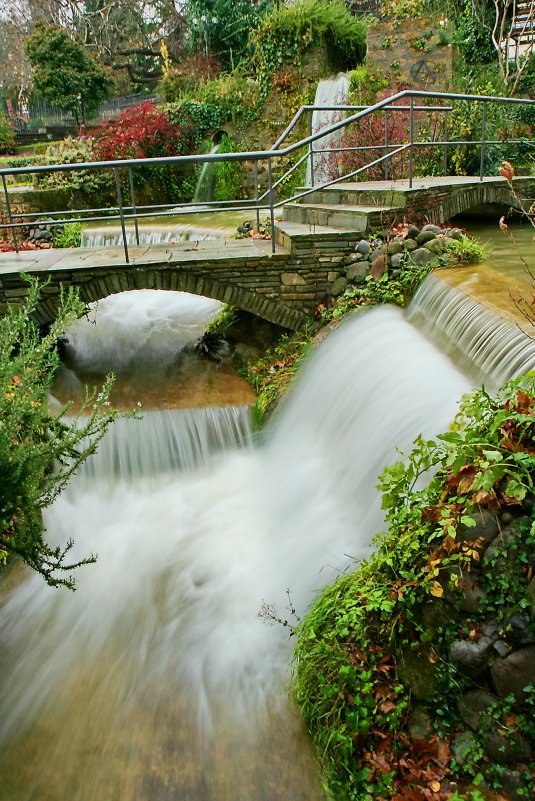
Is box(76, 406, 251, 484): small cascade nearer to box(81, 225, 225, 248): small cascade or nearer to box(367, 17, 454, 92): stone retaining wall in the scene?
box(81, 225, 225, 248): small cascade

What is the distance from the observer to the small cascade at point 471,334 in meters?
4.55

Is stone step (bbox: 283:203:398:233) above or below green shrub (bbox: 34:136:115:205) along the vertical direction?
above

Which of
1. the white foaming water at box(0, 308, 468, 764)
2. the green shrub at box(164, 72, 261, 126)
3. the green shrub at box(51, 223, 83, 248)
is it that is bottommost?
the white foaming water at box(0, 308, 468, 764)

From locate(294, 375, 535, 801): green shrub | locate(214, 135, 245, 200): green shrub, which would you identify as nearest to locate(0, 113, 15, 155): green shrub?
locate(214, 135, 245, 200): green shrub

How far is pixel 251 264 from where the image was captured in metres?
7.27

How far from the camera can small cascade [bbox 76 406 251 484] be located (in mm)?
6266

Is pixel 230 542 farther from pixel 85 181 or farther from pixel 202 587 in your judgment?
pixel 85 181

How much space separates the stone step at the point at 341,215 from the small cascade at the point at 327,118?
3.54m

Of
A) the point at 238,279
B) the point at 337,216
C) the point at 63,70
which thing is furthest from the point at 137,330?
the point at 63,70

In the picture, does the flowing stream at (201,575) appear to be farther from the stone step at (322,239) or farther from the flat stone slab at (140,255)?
the flat stone slab at (140,255)

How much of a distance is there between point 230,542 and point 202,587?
540 mm

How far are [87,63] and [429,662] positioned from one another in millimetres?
22979

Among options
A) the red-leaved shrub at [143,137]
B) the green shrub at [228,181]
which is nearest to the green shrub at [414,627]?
the green shrub at [228,181]

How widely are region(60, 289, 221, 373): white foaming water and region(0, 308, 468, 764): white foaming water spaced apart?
8.16 ft
